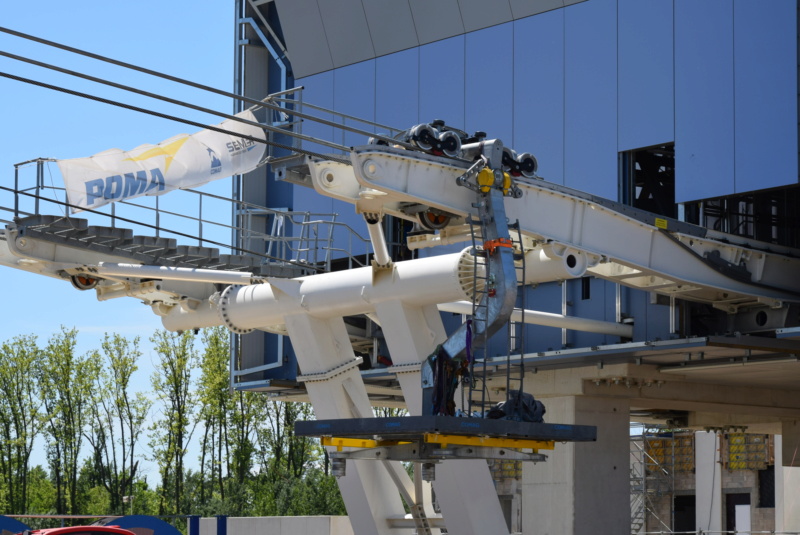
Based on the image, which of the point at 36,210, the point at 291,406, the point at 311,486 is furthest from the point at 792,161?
the point at 291,406

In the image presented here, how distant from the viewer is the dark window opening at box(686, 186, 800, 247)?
26406 millimetres

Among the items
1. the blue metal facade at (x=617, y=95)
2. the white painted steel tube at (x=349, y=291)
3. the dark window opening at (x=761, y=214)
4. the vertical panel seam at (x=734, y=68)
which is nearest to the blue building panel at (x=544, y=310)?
the blue metal facade at (x=617, y=95)

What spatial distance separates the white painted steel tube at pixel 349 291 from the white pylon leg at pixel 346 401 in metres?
0.46

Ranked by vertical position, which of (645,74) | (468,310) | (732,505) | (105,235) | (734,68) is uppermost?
(645,74)

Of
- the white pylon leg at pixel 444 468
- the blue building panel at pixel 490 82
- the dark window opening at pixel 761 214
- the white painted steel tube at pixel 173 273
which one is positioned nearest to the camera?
the white pylon leg at pixel 444 468

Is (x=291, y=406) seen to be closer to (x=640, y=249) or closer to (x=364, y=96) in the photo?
(x=364, y=96)

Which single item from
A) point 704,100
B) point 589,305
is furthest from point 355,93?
point 704,100

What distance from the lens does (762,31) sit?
24297mm

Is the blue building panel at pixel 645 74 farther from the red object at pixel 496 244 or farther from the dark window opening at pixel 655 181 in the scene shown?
the red object at pixel 496 244

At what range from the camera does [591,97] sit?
27.3 m

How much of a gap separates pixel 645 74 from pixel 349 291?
8278 millimetres

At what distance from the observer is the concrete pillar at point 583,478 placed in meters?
27.5

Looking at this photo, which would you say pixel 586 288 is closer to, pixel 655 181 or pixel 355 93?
pixel 655 181

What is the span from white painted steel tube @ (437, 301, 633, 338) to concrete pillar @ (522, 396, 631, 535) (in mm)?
2379
